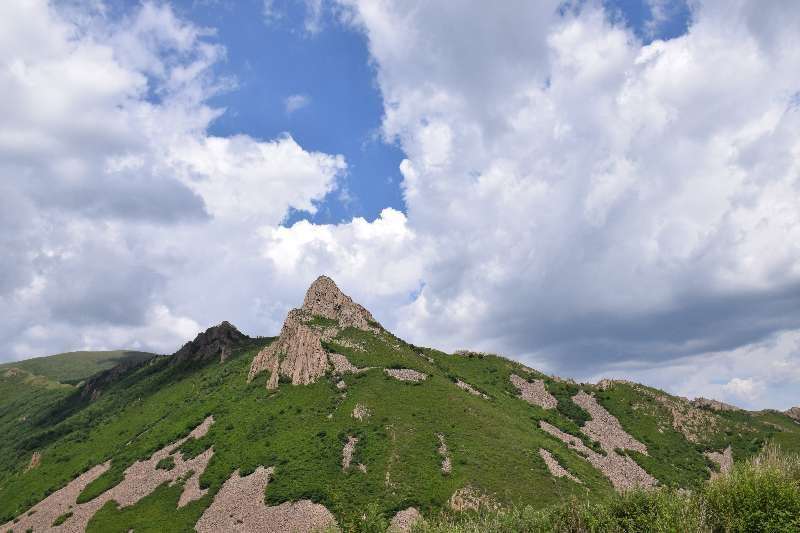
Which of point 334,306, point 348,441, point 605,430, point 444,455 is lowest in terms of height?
point 444,455

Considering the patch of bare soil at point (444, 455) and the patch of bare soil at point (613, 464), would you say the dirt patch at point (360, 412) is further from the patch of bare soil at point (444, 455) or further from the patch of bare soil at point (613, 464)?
the patch of bare soil at point (613, 464)

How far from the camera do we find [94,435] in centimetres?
13012

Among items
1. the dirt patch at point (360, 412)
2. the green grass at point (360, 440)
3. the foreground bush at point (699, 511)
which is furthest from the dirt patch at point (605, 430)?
the foreground bush at point (699, 511)

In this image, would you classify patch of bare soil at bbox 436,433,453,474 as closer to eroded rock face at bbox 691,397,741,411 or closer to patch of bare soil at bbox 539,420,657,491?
patch of bare soil at bbox 539,420,657,491

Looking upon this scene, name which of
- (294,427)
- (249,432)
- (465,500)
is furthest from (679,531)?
(249,432)

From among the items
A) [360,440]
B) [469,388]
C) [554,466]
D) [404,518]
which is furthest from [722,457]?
[404,518]

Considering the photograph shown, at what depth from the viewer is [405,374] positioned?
115 meters

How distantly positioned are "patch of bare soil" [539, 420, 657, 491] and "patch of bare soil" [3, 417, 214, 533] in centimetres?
7036

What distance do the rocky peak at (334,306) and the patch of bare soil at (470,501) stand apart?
73.1 metres

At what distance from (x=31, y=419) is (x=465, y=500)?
19395 cm

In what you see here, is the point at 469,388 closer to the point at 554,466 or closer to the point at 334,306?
the point at 554,466

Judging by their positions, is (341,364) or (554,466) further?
(341,364)

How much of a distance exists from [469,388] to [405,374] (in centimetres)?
1774

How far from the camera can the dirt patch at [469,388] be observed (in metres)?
118
